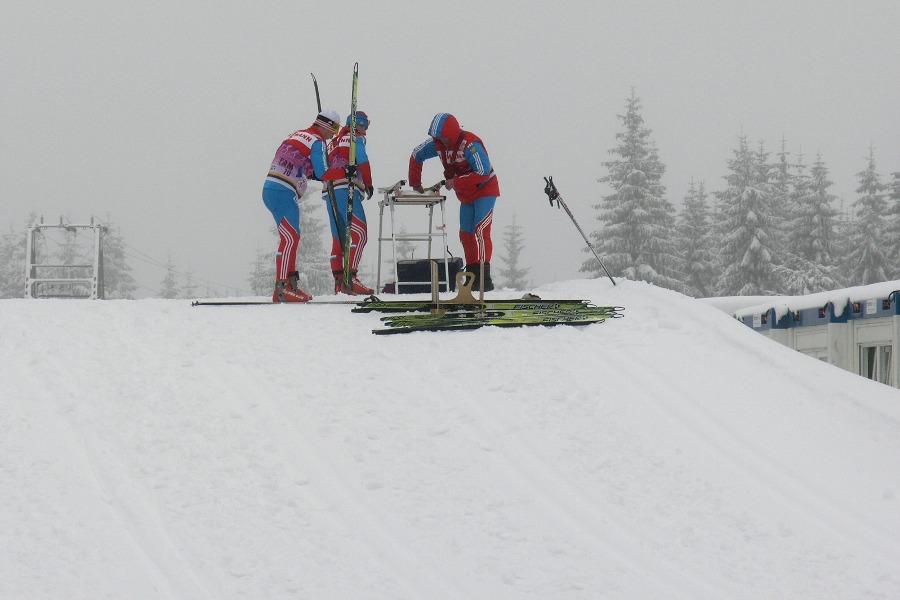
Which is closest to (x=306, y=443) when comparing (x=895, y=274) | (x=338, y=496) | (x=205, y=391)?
(x=338, y=496)

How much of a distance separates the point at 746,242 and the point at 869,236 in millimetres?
6374

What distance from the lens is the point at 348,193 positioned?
1119cm

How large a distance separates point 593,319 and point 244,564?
215 inches

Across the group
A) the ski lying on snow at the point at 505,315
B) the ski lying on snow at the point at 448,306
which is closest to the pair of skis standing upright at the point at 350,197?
the ski lying on snow at the point at 448,306

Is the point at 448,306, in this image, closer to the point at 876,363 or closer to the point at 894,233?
the point at 876,363

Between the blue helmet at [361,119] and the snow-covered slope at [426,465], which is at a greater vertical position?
the blue helmet at [361,119]

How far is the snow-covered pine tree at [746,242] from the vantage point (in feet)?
120

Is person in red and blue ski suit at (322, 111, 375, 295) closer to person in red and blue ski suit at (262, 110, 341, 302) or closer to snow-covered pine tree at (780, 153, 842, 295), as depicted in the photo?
person in red and blue ski suit at (262, 110, 341, 302)

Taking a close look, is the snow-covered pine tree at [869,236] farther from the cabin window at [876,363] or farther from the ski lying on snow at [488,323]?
the ski lying on snow at [488,323]

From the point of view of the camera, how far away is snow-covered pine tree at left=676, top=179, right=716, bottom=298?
37812 mm

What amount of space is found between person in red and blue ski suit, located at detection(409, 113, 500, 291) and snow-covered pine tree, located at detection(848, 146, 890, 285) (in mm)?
31825

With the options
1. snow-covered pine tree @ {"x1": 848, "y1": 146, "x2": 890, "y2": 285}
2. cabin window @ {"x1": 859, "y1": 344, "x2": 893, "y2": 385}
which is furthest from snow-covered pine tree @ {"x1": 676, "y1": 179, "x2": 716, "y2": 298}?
cabin window @ {"x1": 859, "y1": 344, "x2": 893, "y2": 385}

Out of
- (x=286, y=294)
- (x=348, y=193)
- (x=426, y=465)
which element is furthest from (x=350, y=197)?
(x=426, y=465)

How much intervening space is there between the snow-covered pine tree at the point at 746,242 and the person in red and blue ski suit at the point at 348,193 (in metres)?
28.0
